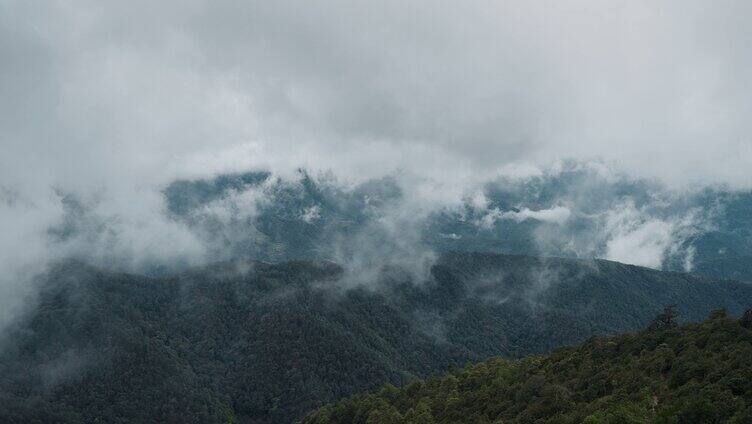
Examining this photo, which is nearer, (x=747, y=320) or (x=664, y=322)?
(x=747, y=320)

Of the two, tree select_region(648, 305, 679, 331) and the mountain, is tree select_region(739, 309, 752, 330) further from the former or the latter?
tree select_region(648, 305, 679, 331)

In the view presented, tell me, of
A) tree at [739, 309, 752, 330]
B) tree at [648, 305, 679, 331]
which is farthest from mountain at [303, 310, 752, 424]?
tree at [648, 305, 679, 331]

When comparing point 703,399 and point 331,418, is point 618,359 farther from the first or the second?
point 331,418

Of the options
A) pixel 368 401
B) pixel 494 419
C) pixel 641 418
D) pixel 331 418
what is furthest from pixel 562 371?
pixel 331 418

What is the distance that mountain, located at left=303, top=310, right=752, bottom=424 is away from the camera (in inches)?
2493

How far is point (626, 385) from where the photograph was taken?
81.2 meters

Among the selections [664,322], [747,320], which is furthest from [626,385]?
[664,322]

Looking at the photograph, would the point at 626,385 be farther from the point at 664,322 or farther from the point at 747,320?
the point at 664,322

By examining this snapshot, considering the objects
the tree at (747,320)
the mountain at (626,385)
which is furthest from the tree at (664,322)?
the tree at (747,320)

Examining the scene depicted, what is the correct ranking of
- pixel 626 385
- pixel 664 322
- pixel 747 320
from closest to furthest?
pixel 626 385 < pixel 747 320 < pixel 664 322

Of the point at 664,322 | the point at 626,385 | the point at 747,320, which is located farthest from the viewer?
the point at 664,322

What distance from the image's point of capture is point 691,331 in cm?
9850

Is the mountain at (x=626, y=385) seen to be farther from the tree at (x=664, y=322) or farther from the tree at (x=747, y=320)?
the tree at (x=664, y=322)

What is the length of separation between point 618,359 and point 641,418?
132 feet
